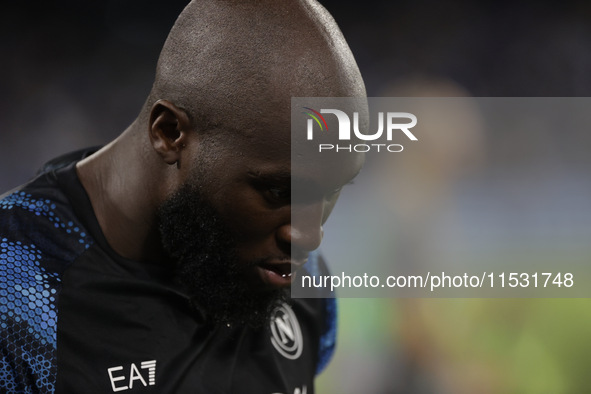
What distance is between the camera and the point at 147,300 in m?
1.27

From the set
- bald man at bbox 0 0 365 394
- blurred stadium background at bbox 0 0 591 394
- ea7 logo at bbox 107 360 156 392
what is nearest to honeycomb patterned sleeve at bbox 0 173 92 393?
bald man at bbox 0 0 365 394

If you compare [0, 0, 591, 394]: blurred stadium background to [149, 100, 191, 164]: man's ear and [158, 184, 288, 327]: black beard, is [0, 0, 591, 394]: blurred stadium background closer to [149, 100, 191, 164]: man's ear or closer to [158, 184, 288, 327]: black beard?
[158, 184, 288, 327]: black beard

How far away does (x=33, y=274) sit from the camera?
45.2 inches

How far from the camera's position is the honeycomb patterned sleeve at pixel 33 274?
1080 mm

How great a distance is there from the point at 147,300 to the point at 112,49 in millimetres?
2266

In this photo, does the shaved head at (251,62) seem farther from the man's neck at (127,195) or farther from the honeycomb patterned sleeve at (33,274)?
the honeycomb patterned sleeve at (33,274)

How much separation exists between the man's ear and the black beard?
0.24ft

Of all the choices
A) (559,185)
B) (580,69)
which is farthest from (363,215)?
(580,69)

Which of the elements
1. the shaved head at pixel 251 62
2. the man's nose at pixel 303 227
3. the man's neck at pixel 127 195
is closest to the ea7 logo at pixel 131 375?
the man's neck at pixel 127 195

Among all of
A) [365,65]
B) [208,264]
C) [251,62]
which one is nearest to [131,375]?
[208,264]

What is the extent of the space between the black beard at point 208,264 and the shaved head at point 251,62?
174 millimetres

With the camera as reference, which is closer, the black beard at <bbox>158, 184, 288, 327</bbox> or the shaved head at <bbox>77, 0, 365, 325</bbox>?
the shaved head at <bbox>77, 0, 365, 325</bbox>

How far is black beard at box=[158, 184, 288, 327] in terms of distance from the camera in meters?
1.20

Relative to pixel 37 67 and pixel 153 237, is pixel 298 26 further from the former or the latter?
pixel 37 67
